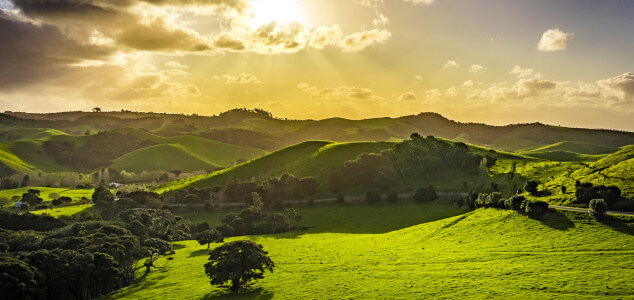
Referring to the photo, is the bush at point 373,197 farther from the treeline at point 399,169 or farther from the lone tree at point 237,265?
the lone tree at point 237,265

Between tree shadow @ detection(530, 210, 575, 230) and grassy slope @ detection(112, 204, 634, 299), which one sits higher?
tree shadow @ detection(530, 210, 575, 230)

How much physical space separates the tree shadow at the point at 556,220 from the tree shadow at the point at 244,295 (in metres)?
56.9

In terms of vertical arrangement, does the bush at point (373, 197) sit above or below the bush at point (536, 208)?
below

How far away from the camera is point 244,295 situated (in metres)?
81.2

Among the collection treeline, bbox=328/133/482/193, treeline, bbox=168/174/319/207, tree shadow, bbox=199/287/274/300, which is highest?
treeline, bbox=328/133/482/193

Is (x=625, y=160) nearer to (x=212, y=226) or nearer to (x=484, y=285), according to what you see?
(x=484, y=285)

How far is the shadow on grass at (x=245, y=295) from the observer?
259 ft

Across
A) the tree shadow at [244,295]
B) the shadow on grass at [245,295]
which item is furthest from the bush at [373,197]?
the shadow on grass at [245,295]

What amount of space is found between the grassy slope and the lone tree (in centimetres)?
270

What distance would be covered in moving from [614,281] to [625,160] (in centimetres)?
6467

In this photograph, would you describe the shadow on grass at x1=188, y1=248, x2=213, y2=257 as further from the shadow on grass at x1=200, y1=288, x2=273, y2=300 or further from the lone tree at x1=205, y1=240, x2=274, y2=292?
the shadow on grass at x1=200, y1=288, x2=273, y2=300

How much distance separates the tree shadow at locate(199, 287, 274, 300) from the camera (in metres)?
78.9

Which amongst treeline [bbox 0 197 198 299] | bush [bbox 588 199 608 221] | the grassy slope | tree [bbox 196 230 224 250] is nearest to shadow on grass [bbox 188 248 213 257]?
the grassy slope

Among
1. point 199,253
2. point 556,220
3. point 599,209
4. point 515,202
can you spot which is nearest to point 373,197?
point 199,253
